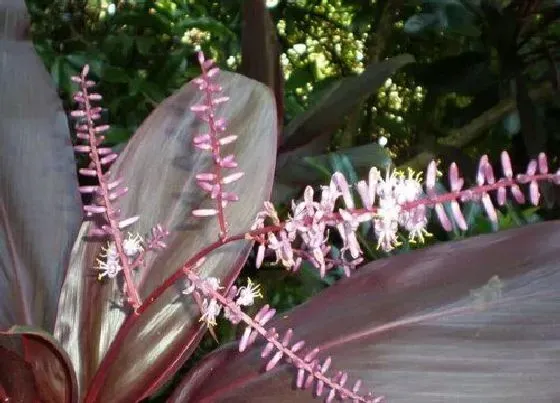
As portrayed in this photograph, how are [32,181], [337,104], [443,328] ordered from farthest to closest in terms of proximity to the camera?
[337,104], [32,181], [443,328]

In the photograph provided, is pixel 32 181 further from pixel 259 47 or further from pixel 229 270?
pixel 259 47

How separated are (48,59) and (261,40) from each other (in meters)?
0.36

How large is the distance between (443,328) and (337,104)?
0.35 metres

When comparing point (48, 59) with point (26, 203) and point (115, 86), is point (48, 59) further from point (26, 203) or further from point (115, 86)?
point (26, 203)

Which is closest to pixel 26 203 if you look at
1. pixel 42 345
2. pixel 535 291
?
pixel 42 345

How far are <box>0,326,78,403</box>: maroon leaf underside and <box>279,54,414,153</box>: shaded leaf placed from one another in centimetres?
38

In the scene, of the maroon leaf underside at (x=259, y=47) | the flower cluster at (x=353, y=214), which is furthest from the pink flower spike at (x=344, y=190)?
the maroon leaf underside at (x=259, y=47)

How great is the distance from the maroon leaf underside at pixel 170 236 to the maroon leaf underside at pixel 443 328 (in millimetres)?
53

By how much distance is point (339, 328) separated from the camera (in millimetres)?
437

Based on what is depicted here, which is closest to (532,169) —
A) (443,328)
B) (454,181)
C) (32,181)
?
(454,181)

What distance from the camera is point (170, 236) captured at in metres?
0.49

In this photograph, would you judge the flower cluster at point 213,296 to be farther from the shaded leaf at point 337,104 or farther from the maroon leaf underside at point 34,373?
the shaded leaf at point 337,104

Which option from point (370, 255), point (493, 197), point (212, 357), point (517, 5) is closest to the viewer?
point (493, 197)

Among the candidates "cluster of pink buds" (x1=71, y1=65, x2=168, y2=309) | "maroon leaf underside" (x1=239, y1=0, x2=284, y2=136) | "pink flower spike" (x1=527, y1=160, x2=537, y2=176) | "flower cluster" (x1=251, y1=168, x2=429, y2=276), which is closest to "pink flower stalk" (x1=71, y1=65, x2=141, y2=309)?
"cluster of pink buds" (x1=71, y1=65, x2=168, y2=309)
